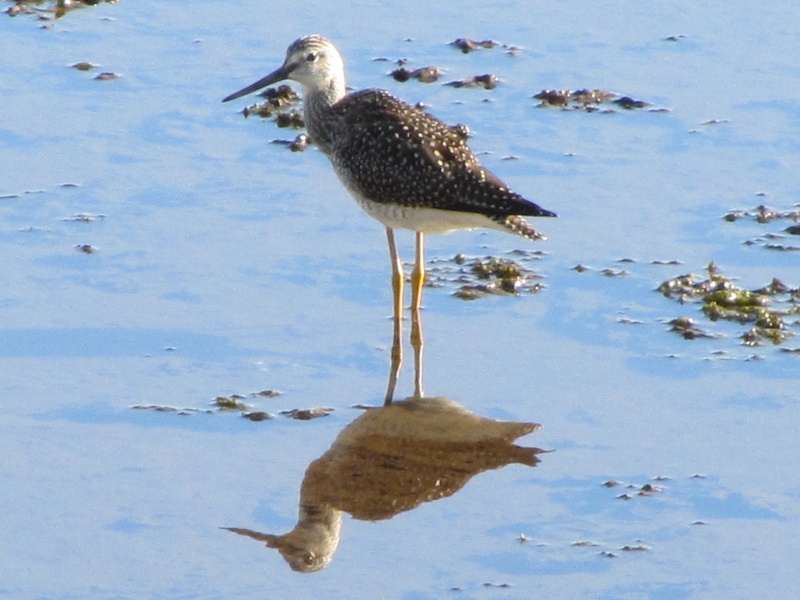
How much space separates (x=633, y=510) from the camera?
673 centimetres

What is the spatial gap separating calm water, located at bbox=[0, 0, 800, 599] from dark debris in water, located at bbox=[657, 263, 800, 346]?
0.07 metres

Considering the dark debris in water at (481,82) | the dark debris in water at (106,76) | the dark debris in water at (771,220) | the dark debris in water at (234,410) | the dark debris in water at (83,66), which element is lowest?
the dark debris in water at (234,410)

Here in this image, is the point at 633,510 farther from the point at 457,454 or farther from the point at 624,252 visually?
the point at 624,252

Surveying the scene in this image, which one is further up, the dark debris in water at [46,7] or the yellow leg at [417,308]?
the dark debris in water at [46,7]

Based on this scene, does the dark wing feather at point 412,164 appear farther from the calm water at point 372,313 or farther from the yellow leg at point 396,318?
the calm water at point 372,313

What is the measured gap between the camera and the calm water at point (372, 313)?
6422 mm

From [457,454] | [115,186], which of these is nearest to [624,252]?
[457,454]

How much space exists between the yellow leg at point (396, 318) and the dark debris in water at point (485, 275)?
313 mm

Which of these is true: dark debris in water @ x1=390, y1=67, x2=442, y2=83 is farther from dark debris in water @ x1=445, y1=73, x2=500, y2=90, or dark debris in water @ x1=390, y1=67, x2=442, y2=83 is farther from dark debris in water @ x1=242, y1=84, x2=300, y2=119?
dark debris in water @ x1=242, y1=84, x2=300, y2=119

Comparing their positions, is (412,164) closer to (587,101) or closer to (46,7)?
(587,101)

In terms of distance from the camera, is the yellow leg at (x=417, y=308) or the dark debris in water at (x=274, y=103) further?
the dark debris in water at (x=274, y=103)

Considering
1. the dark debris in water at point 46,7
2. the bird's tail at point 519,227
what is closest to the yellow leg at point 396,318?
the bird's tail at point 519,227

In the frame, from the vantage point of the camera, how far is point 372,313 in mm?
8414

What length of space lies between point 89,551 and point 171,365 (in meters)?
1.56
